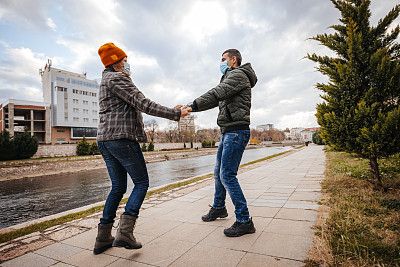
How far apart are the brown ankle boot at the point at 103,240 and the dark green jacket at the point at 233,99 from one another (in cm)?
160

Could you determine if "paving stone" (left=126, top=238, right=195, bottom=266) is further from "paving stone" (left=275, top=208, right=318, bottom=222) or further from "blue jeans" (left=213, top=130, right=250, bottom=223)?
"paving stone" (left=275, top=208, right=318, bottom=222)

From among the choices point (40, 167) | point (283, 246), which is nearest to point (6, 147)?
point (40, 167)

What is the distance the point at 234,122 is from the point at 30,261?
8.50 feet

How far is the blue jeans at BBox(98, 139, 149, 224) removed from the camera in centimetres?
228

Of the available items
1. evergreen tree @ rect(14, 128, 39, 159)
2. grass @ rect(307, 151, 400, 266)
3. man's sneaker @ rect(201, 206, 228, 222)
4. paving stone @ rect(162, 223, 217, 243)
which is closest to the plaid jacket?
paving stone @ rect(162, 223, 217, 243)

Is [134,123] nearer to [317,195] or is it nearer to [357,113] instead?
[317,195]

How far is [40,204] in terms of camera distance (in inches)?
291

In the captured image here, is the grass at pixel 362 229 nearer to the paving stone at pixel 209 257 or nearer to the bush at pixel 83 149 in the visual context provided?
the paving stone at pixel 209 257

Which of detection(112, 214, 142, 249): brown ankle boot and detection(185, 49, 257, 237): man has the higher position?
detection(185, 49, 257, 237): man

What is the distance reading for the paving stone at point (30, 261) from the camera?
215 cm

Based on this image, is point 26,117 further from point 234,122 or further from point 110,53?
point 234,122

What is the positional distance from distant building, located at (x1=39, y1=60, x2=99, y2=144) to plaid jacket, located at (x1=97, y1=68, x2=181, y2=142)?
5938 centimetres

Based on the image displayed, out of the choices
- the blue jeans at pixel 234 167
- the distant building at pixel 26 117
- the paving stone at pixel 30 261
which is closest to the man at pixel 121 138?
the paving stone at pixel 30 261

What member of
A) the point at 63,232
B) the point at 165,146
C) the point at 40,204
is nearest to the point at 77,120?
the point at 165,146
